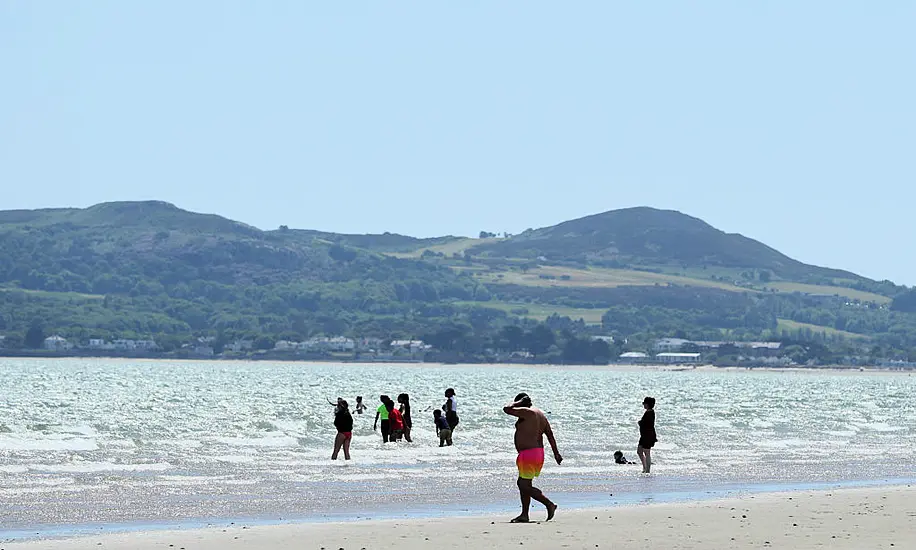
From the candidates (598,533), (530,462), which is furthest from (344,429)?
(598,533)

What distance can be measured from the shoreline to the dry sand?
512 millimetres

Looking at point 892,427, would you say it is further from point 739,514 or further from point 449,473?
point 739,514

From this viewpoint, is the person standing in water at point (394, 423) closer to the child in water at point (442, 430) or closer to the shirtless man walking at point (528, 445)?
the child in water at point (442, 430)

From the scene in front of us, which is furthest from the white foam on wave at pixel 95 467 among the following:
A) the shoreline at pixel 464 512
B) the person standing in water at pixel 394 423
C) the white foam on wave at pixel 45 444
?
the shoreline at pixel 464 512

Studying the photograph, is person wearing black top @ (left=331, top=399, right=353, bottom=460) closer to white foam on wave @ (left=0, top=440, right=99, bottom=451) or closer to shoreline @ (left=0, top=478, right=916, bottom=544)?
white foam on wave @ (left=0, top=440, right=99, bottom=451)

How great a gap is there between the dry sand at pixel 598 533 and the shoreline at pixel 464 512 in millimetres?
512

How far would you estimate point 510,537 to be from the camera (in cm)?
1828

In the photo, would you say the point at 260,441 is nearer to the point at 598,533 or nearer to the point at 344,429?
the point at 344,429

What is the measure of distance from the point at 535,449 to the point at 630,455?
16.0 meters

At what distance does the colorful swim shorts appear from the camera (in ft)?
64.6

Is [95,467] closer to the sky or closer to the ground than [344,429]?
closer to the ground

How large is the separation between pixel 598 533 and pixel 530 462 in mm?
1549

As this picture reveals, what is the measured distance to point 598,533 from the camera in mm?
18625

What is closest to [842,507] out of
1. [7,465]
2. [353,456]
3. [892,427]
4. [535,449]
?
[535,449]
